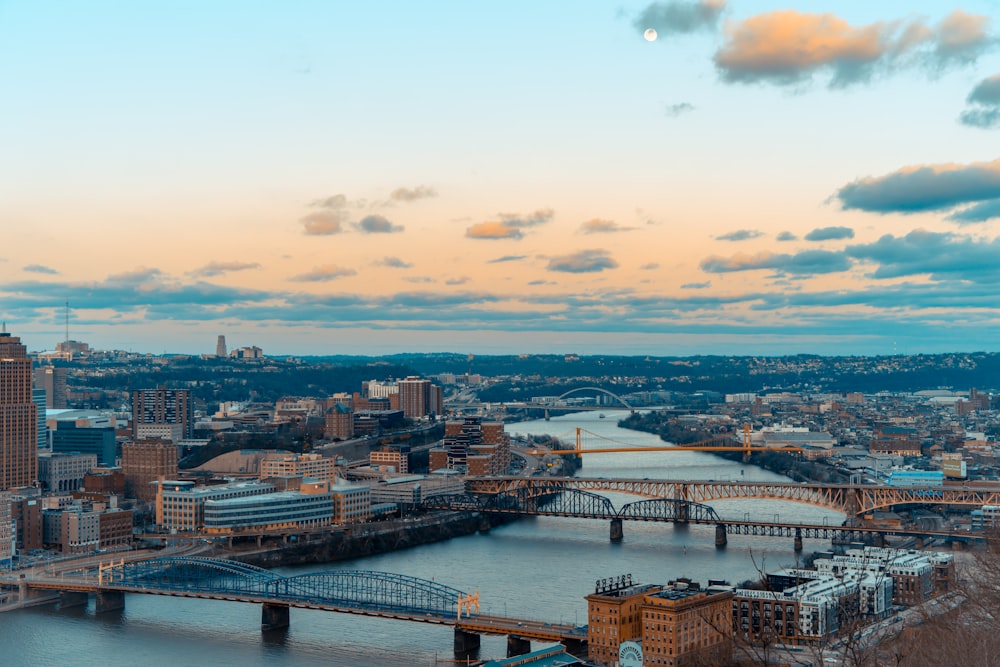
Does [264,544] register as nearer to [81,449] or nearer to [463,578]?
[463,578]

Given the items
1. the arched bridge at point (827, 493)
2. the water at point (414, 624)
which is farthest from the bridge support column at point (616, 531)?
the arched bridge at point (827, 493)

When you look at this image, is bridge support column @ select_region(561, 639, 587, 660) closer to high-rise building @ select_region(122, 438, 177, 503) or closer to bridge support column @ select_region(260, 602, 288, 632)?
bridge support column @ select_region(260, 602, 288, 632)

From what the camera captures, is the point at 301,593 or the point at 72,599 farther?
the point at 72,599

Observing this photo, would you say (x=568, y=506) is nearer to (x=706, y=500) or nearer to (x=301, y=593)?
(x=706, y=500)

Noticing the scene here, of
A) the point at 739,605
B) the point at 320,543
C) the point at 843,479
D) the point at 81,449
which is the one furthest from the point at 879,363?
the point at 739,605

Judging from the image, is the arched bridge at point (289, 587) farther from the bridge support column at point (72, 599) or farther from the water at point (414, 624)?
the bridge support column at point (72, 599)

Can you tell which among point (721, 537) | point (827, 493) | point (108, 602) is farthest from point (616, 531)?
point (108, 602)
